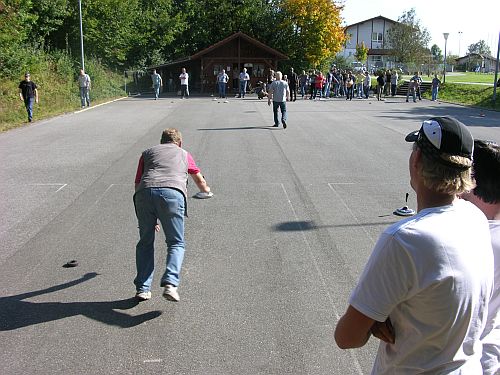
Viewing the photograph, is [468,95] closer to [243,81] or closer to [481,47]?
[243,81]

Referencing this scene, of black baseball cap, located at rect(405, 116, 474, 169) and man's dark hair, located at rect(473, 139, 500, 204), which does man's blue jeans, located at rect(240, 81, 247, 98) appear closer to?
man's dark hair, located at rect(473, 139, 500, 204)

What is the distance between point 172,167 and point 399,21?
7023 centimetres

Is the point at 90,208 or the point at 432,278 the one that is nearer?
the point at 432,278

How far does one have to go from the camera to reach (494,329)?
2312mm

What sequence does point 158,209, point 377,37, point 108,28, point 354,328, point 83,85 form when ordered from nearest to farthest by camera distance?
point 354,328
point 158,209
point 83,85
point 108,28
point 377,37

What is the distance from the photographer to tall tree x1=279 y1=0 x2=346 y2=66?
46.2m

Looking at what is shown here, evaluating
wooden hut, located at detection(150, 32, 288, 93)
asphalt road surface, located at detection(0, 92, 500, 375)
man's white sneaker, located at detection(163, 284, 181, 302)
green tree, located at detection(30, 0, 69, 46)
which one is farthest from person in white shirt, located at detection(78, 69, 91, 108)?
man's white sneaker, located at detection(163, 284, 181, 302)

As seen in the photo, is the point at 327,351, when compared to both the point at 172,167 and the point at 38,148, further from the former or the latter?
the point at 38,148

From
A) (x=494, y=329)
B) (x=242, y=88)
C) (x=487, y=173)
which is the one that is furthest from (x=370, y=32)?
(x=494, y=329)

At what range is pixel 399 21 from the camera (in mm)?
68938

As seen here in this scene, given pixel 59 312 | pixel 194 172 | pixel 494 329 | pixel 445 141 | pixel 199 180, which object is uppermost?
pixel 445 141

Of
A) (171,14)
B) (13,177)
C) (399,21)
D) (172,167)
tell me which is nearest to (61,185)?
(13,177)

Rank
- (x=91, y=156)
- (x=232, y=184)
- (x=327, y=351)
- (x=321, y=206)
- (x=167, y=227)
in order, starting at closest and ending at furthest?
(x=327, y=351) < (x=167, y=227) < (x=321, y=206) < (x=232, y=184) < (x=91, y=156)

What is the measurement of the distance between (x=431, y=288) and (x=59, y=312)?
3698mm
